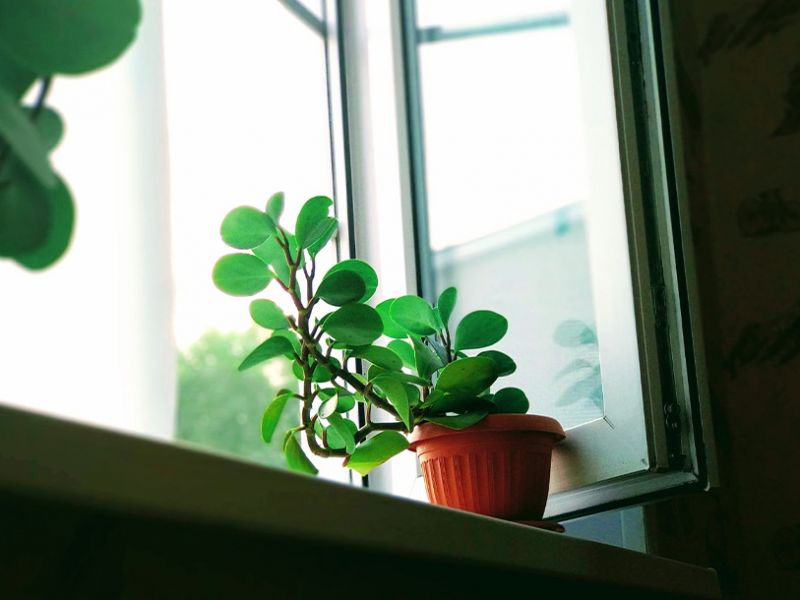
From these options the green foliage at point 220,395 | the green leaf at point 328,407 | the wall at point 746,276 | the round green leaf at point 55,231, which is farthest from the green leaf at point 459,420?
the green foliage at point 220,395

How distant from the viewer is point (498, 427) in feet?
2.89

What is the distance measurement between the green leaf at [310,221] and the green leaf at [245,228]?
0.03 m

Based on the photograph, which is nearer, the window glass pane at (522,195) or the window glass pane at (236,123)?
the window glass pane at (522,195)

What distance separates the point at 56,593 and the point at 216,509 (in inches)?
4.2

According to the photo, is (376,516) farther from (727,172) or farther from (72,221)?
(727,172)

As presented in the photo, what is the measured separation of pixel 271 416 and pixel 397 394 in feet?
0.41

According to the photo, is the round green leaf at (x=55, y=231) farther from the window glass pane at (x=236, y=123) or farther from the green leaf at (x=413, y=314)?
the green leaf at (x=413, y=314)

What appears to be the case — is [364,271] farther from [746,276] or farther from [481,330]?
[746,276]

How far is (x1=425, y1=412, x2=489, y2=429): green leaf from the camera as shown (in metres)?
0.87

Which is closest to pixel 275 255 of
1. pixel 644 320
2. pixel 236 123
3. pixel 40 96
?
pixel 644 320

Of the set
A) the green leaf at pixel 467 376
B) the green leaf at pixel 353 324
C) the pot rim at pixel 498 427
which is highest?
the green leaf at pixel 353 324

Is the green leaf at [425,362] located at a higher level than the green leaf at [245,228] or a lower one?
A: lower

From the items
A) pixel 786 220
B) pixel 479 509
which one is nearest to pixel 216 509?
pixel 479 509

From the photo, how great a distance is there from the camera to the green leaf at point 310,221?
0.88m
